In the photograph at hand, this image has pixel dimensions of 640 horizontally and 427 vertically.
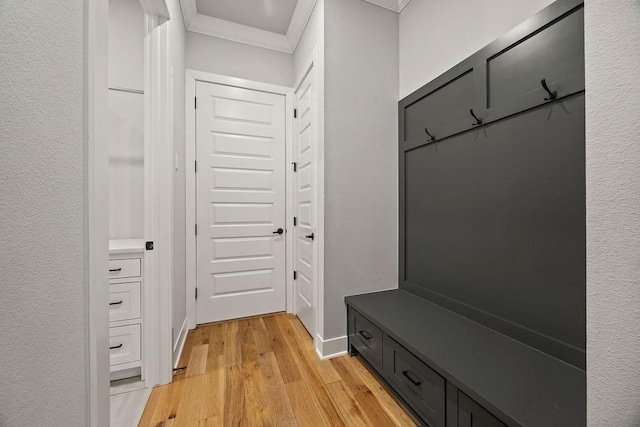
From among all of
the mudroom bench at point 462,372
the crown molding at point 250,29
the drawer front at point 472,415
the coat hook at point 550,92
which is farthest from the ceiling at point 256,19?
the drawer front at point 472,415

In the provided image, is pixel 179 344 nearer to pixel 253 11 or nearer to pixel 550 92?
pixel 550 92

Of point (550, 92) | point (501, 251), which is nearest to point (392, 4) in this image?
point (550, 92)

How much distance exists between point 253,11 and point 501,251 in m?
2.77

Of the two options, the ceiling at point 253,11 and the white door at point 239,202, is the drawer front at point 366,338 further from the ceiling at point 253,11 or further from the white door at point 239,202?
the ceiling at point 253,11

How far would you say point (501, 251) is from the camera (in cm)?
143

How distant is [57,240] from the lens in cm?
59

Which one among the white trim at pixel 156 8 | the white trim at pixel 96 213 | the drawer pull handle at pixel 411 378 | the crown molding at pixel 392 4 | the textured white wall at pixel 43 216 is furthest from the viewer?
the crown molding at pixel 392 4

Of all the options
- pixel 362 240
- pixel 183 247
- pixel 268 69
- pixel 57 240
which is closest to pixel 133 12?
pixel 268 69

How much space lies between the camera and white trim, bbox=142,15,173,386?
5.29 ft

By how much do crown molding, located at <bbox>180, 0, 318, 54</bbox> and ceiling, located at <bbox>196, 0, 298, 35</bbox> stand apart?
41 mm

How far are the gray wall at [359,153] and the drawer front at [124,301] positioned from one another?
4.06 feet

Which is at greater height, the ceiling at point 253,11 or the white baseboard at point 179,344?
the ceiling at point 253,11

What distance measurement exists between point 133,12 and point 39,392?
261 cm

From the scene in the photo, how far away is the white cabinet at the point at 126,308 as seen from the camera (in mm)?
1616
